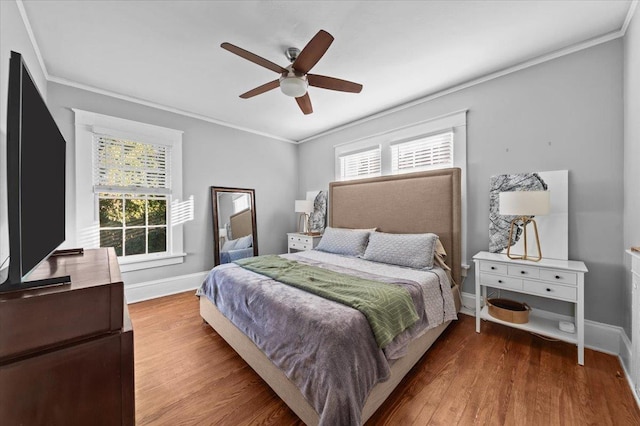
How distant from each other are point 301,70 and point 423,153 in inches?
79.2

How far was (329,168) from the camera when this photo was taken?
15.2 ft

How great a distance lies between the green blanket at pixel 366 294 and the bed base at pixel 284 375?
0.27 metres

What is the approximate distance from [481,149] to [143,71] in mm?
3796

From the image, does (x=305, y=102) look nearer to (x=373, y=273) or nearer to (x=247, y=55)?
(x=247, y=55)

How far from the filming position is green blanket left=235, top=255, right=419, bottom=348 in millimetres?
1569

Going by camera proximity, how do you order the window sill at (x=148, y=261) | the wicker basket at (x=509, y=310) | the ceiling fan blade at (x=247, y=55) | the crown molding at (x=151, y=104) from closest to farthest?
the ceiling fan blade at (x=247, y=55) < the wicker basket at (x=509, y=310) < the crown molding at (x=151, y=104) < the window sill at (x=148, y=261)

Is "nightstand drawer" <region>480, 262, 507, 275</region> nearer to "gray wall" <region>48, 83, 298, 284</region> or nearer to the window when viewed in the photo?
"gray wall" <region>48, 83, 298, 284</region>

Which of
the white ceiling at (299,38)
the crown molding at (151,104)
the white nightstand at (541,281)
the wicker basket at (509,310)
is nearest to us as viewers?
the white ceiling at (299,38)

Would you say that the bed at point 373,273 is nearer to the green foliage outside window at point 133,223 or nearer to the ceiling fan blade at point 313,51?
the green foliage outside window at point 133,223

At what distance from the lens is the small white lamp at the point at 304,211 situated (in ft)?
14.8

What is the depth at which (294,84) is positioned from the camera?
2.17 metres

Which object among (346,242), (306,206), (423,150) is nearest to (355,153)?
(423,150)

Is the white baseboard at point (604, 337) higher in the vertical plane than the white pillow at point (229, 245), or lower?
lower

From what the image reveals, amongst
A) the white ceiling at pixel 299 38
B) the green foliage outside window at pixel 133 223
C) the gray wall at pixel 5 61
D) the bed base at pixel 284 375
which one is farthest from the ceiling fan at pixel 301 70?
the green foliage outside window at pixel 133 223
